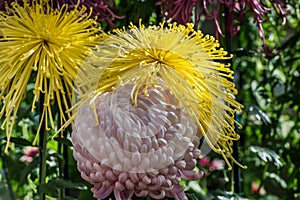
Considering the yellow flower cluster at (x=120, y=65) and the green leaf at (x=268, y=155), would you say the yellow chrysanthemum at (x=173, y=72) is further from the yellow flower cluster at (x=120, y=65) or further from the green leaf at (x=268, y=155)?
the green leaf at (x=268, y=155)

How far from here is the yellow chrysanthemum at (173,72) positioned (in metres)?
0.64

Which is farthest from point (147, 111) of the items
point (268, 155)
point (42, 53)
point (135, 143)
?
point (268, 155)

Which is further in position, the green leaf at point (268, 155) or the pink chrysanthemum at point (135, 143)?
Answer: the green leaf at point (268, 155)

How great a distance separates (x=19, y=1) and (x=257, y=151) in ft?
1.74

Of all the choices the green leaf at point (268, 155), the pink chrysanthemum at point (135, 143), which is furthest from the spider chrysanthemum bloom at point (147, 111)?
the green leaf at point (268, 155)

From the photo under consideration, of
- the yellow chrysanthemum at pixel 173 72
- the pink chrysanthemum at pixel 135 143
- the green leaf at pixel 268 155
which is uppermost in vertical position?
the yellow chrysanthemum at pixel 173 72

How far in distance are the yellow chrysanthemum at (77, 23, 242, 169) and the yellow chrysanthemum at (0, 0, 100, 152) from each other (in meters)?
0.03

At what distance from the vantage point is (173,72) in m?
0.64

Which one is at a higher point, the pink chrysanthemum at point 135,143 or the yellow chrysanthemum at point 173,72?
the yellow chrysanthemum at point 173,72

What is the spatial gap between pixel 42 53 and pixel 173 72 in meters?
0.15

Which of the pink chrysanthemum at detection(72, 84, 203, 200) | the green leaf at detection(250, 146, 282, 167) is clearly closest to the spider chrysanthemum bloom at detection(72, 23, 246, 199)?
the pink chrysanthemum at detection(72, 84, 203, 200)

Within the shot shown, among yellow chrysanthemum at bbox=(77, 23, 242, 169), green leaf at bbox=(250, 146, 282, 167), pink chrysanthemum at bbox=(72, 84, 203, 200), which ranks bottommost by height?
green leaf at bbox=(250, 146, 282, 167)

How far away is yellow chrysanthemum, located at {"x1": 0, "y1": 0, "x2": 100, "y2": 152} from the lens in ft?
2.21

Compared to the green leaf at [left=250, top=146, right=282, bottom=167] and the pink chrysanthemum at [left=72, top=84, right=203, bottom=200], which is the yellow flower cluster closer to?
the pink chrysanthemum at [left=72, top=84, right=203, bottom=200]
